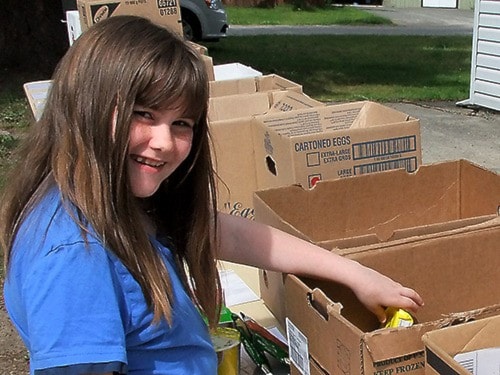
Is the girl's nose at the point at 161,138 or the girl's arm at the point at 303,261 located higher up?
the girl's nose at the point at 161,138

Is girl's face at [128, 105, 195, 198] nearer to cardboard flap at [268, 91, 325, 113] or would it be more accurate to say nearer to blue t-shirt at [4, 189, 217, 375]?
blue t-shirt at [4, 189, 217, 375]

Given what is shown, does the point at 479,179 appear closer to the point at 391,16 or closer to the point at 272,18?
the point at 272,18

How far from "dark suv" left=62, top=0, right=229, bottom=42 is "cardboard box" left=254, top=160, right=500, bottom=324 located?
316 inches

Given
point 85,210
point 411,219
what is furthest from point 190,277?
point 411,219

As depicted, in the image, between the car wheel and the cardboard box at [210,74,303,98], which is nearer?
the cardboard box at [210,74,303,98]

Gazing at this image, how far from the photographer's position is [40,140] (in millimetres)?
1185

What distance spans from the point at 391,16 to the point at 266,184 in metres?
17.3

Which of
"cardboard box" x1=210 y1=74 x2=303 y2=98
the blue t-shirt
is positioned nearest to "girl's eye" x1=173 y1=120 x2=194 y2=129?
the blue t-shirt

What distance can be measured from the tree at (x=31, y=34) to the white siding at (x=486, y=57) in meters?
4.59

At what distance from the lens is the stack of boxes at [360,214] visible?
126cm

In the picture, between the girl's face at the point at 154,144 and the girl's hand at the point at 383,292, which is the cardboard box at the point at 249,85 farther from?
the girl's face at the point at 154,144

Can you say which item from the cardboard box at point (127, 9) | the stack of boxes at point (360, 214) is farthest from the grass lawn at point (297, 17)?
the stack of boxes at point (360, 214)

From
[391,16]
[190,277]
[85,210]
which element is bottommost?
[391,16]

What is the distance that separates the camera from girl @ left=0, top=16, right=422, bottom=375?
102cm
